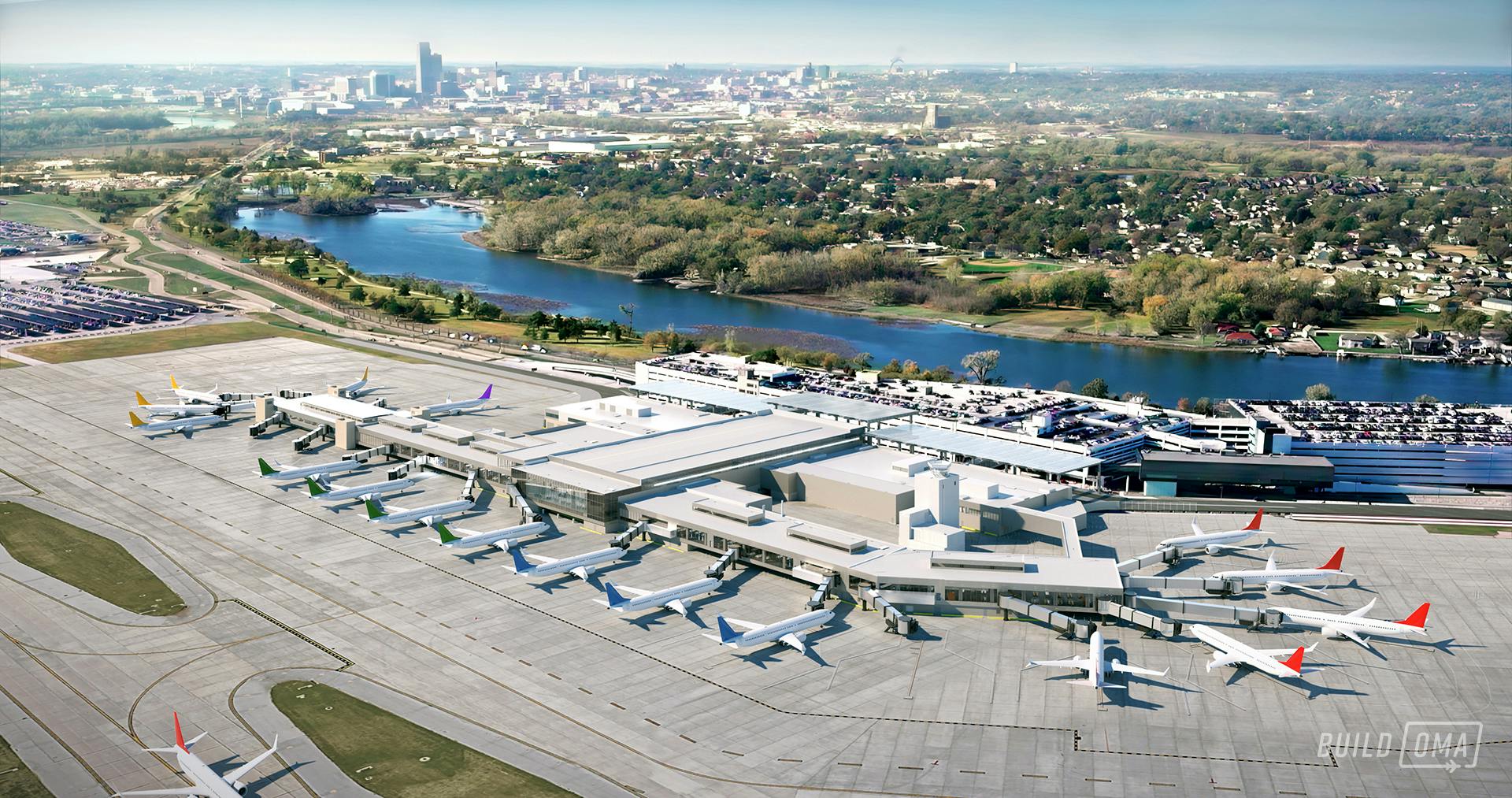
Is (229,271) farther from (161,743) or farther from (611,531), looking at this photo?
(161,743)

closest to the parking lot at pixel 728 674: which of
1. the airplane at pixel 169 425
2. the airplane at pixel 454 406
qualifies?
the airplane at pixel 169 425

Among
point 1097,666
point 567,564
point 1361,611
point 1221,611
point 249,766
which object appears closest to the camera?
point 249,766

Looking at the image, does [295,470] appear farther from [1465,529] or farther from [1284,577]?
[1465,529]

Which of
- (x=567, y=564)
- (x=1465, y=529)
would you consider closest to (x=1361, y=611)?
(x=1465, y=529)

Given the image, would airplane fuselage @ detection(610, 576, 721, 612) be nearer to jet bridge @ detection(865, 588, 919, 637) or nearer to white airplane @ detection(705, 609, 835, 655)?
white airplane @ detection(705, 609, 835, 655)

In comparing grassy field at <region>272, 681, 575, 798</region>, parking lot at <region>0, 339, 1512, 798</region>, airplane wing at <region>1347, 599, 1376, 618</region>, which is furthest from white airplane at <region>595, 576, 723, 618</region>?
airplane wing at <region>1347, 599, 1376, 618</region>

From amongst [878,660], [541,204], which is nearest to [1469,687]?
[878,660]

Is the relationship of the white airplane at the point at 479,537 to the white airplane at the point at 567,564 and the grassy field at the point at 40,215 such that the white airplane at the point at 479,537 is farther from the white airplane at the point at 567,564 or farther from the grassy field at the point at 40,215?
the grassy field at the point at 40,215
